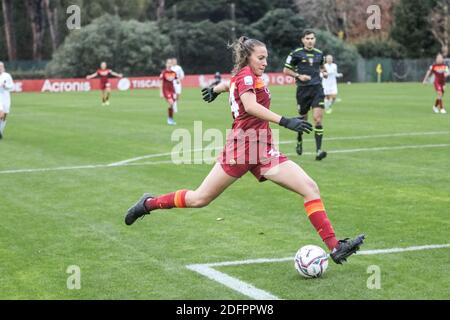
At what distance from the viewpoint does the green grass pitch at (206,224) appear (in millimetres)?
7113

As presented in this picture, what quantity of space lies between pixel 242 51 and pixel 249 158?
102 centimetres

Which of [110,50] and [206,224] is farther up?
[206,224]

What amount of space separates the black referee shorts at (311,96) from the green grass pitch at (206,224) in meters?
1.11

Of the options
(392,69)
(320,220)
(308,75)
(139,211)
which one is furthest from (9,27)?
(320,220)

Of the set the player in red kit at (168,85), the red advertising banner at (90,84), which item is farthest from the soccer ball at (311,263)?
the red advertising banner at (90,84)

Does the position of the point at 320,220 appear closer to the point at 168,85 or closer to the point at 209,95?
the point at 209,95

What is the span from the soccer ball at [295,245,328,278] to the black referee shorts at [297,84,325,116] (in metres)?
9.68

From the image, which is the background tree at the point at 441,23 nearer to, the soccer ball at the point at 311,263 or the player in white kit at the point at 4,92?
the player in white kit at the point at 4,92

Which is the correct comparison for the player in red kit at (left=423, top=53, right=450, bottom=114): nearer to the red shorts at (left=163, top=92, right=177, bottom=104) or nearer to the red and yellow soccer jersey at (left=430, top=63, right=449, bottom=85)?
the red and yellow soccer jersey at (left=430, top=63, right=449, bottom=85)

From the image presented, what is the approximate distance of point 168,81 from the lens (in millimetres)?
29078

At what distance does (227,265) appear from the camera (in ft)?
25.6
